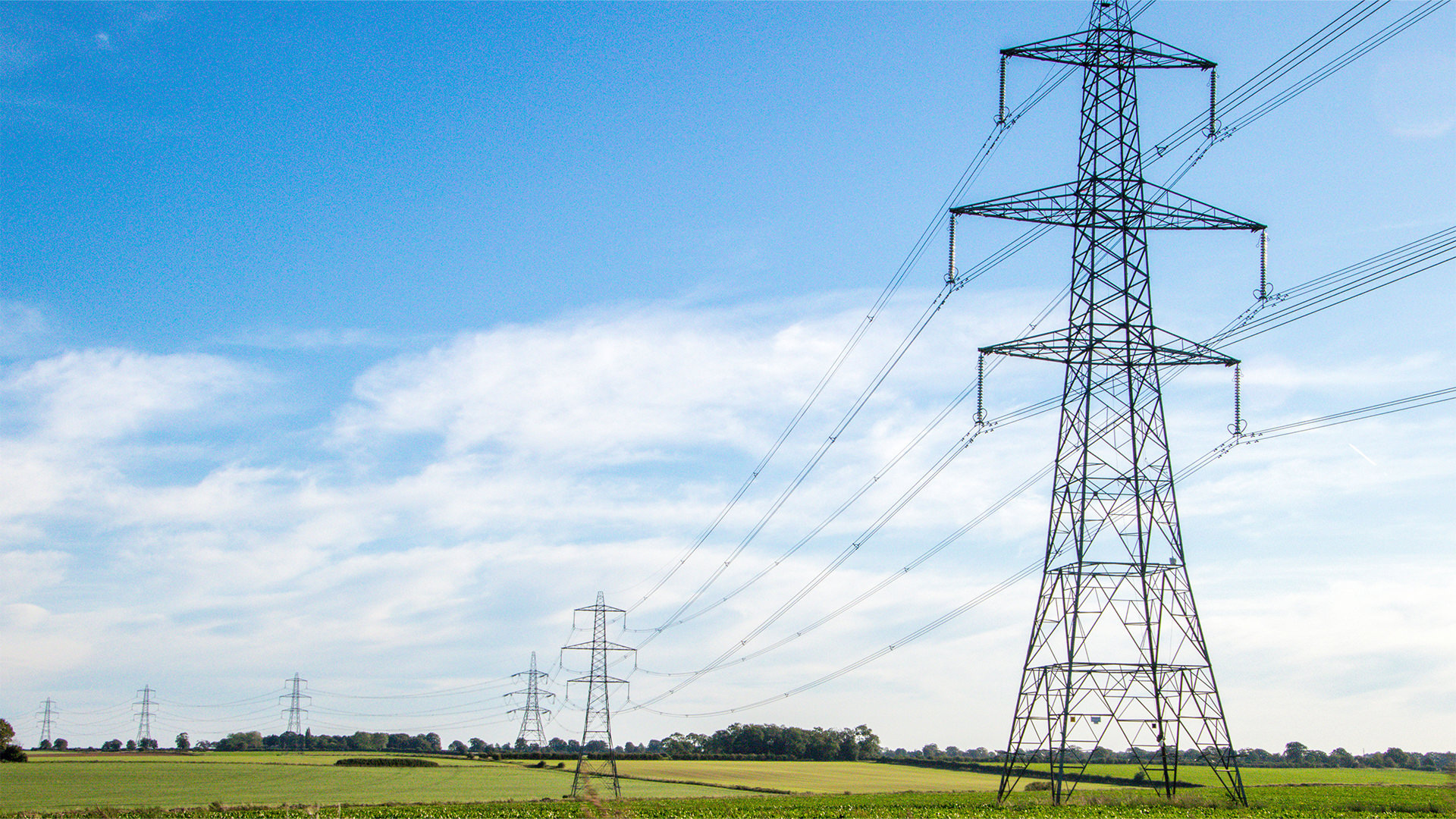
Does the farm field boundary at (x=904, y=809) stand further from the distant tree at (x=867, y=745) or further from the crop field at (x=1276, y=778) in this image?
the distant tree at (x=867, y=745)

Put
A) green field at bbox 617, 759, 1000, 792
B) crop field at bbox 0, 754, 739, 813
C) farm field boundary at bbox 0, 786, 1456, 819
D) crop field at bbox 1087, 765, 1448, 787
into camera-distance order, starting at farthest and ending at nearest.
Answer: crop field at bbox 1087, 765, 1448, 787
green field at bbox 617, 759, 1000, 792
crop field at bbox 0, 754, 739, 813
farm field boundary at bbox 0, 786, 1456, 819

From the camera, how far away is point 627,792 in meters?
80.0

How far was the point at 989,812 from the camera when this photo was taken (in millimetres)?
34469

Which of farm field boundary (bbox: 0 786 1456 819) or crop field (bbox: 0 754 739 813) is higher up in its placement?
farm field boundary (bbox: 0 786 1456 819)

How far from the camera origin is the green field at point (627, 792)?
3909 cm

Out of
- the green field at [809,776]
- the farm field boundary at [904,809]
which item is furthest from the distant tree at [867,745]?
the farm field boundary at [904,809]

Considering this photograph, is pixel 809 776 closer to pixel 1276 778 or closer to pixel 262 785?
pixel 1276 778

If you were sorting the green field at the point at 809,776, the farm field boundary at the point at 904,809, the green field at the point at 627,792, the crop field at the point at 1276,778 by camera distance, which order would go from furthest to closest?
the crop field at the point at 1276,778 < the green field at the point at 809,776 < the green field at the point at 627,792 < the farm field boundary at the point at 904,809

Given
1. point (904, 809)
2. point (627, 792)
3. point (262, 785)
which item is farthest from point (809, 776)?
point (904, 809)

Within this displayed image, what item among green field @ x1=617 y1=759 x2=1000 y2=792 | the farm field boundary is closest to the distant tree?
green field @ x1=617 y1=759 x2=1000 y2=792

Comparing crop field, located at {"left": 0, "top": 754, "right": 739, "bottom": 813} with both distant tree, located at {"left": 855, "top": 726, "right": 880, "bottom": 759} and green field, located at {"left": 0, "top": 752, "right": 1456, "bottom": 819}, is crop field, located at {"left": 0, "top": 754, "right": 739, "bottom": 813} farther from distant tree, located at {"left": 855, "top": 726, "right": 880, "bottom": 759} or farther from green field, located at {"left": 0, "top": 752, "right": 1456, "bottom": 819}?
distant tree, located at {"left": 855, "top": 726, "right": 880, "bottom": 759}

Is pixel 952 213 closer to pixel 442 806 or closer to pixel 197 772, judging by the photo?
pixel 442 806

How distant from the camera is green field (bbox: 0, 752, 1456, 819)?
39.1 meters

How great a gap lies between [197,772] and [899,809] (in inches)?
3218
